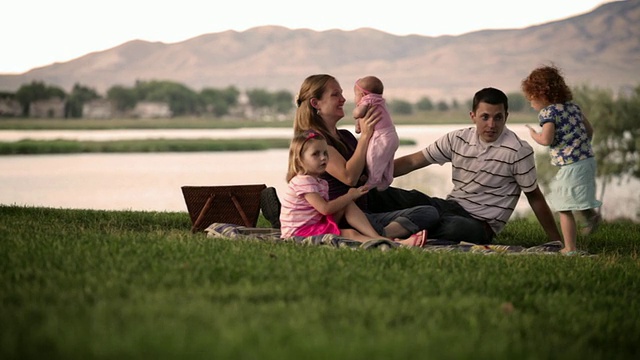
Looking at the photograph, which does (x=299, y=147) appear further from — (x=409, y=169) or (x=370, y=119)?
(x=409, y=169)

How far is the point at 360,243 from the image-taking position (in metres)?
8.07

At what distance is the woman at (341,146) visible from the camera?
8.36 m

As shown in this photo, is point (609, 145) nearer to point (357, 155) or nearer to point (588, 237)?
point (588, 237)

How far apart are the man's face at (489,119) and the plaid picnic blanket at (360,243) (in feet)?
3.44

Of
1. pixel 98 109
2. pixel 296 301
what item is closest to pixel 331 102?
pixel 296 301

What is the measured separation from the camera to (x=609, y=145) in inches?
1328

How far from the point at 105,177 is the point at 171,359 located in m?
34.8

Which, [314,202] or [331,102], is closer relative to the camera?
[314,202]

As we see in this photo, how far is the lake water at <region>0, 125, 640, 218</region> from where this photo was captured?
2945 centimetres

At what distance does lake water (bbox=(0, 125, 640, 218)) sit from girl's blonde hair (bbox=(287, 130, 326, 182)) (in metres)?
13.4

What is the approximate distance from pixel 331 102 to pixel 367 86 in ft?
1.26

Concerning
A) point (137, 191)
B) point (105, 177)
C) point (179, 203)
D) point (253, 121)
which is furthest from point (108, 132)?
point (179, 203)

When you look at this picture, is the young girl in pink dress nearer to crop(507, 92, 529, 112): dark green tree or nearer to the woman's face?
the woman's face

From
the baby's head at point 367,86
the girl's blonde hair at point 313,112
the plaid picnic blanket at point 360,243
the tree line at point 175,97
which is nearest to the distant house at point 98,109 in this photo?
the tree line at point 175,97
